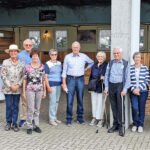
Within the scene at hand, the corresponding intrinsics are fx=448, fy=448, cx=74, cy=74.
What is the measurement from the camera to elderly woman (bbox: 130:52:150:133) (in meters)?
9.21

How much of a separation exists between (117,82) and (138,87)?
0.45 meters

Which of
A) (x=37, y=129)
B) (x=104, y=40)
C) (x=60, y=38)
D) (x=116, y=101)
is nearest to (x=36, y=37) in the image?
(x=60, y=38)

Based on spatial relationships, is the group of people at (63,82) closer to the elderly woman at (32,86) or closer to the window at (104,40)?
the elderly woman at (32,86)

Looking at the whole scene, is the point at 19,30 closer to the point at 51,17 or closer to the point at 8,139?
the point at 51,17

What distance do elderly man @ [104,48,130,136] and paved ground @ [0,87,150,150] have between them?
402mm

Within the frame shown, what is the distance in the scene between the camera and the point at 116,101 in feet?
30.5

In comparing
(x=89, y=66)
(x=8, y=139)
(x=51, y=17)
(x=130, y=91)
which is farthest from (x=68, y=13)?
(x=8, y=139)

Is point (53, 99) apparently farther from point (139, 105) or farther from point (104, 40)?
point (104, 40)

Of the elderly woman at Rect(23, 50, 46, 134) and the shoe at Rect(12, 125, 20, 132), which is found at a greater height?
the elderly woman at Rect(23, 50, 46, 134)

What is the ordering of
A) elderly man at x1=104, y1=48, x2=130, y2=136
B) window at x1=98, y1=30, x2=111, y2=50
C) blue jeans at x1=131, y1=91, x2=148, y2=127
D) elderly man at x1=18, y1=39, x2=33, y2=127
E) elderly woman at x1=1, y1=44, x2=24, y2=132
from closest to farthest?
elderly man at x1=104, y1=48, x2=130, y2=136 < elderly woman at x1=1, y1=44, x2=24, y2=132 < blue jeans at x1=131, y1=91, x2=148, y2=127 < elderly man at x1=18, y1=39, x2=33, y2=127 < window at x1=98, y1=30, x2=111, y2=50

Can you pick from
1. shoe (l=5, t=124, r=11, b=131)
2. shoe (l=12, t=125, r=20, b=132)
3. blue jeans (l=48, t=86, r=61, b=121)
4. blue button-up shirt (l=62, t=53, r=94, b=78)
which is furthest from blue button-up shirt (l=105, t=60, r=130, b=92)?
shoe (l=5, t=124, r=11, b=131)

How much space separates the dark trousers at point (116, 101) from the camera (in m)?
9.16

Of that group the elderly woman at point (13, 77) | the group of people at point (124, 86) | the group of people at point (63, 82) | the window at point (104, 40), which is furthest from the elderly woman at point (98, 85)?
the window at point (104, 40)

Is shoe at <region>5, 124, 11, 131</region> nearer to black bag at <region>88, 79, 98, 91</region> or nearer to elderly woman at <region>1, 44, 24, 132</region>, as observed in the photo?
elderly woman at <region>1, 44, 24, 132</region>
